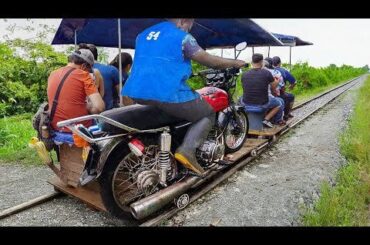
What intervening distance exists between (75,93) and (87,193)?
39.2 inches

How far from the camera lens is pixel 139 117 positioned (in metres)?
3.38

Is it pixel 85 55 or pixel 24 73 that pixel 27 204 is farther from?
pixel 24 73

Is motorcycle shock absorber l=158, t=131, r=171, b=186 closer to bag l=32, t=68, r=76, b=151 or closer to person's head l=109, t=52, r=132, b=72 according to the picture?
bag l=32, t=68, r=76, b=151

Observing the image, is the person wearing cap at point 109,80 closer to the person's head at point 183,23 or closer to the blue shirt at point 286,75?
the person's head at point 183,23

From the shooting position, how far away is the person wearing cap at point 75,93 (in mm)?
3678

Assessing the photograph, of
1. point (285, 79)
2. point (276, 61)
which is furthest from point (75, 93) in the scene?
point (285, 79)

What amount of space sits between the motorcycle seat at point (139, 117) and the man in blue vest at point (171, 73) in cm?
8

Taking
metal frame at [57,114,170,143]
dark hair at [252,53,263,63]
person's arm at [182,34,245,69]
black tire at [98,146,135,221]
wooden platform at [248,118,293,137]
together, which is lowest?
wooden platform at [248,118,293,137]

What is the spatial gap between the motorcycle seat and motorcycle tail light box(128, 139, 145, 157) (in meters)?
0.14

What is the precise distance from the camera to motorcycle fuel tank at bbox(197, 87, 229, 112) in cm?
423

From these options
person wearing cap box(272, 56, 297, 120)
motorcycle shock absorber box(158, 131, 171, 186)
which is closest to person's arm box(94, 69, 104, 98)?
motorcycle shock absorber box(158, 131, 171, 186)
